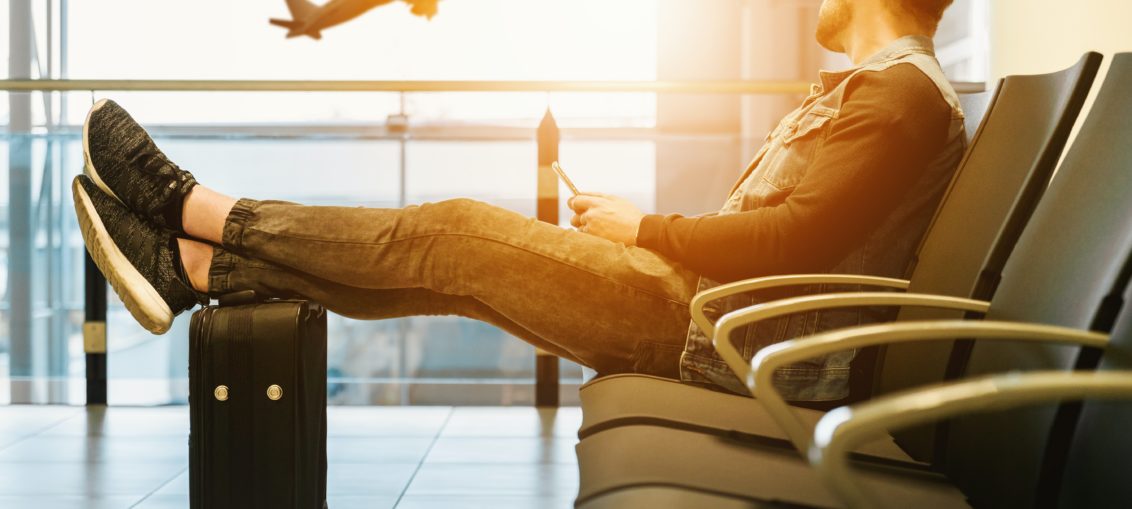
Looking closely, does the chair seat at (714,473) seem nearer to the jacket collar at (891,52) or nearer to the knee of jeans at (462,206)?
the knee of jeans at (462,206)

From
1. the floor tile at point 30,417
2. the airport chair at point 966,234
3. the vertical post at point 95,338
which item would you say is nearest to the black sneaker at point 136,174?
the airport chair at point 966,234

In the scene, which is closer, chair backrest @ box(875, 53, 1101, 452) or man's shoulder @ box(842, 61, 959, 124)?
chair backrest @ box(875, 53, 1101, 452)

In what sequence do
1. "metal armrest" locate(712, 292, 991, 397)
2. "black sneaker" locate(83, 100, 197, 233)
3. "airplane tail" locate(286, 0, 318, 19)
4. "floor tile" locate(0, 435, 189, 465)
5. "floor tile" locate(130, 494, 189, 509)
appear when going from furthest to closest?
"airplane tail" locate(286, 0, 318, 19) → "floor tile" locate(0, 435, 189, 465) → "floor tile" locate(130, 494, 189, 509) → "black sneaker" locate(83, 100, 197, 233) → "metal armrest" locate(712, 292, 991, 397)

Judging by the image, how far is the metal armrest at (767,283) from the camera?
1.22 metres

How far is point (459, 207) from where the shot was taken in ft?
5.14

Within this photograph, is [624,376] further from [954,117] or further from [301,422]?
[954,117]

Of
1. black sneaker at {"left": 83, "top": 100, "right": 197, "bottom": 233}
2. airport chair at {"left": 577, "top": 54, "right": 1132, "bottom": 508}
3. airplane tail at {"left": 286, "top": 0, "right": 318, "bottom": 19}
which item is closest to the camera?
airport chair at {"left": 577, "top": 54, "right": 1132, "bottom": 508}

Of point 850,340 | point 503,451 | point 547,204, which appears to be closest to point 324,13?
point 547,204

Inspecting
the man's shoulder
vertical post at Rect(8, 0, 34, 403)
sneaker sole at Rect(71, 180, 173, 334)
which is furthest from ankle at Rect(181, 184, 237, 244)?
vertical post at Rect(8, 0, 34, 403)

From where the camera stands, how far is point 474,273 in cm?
152

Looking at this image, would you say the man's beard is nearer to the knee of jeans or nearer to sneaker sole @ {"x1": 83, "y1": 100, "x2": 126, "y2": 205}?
the knee of jeans

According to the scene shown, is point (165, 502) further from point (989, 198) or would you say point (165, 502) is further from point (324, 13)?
point (324, 13)

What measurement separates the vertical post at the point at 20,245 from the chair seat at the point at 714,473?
2597 mm

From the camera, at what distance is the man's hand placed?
1552mm
